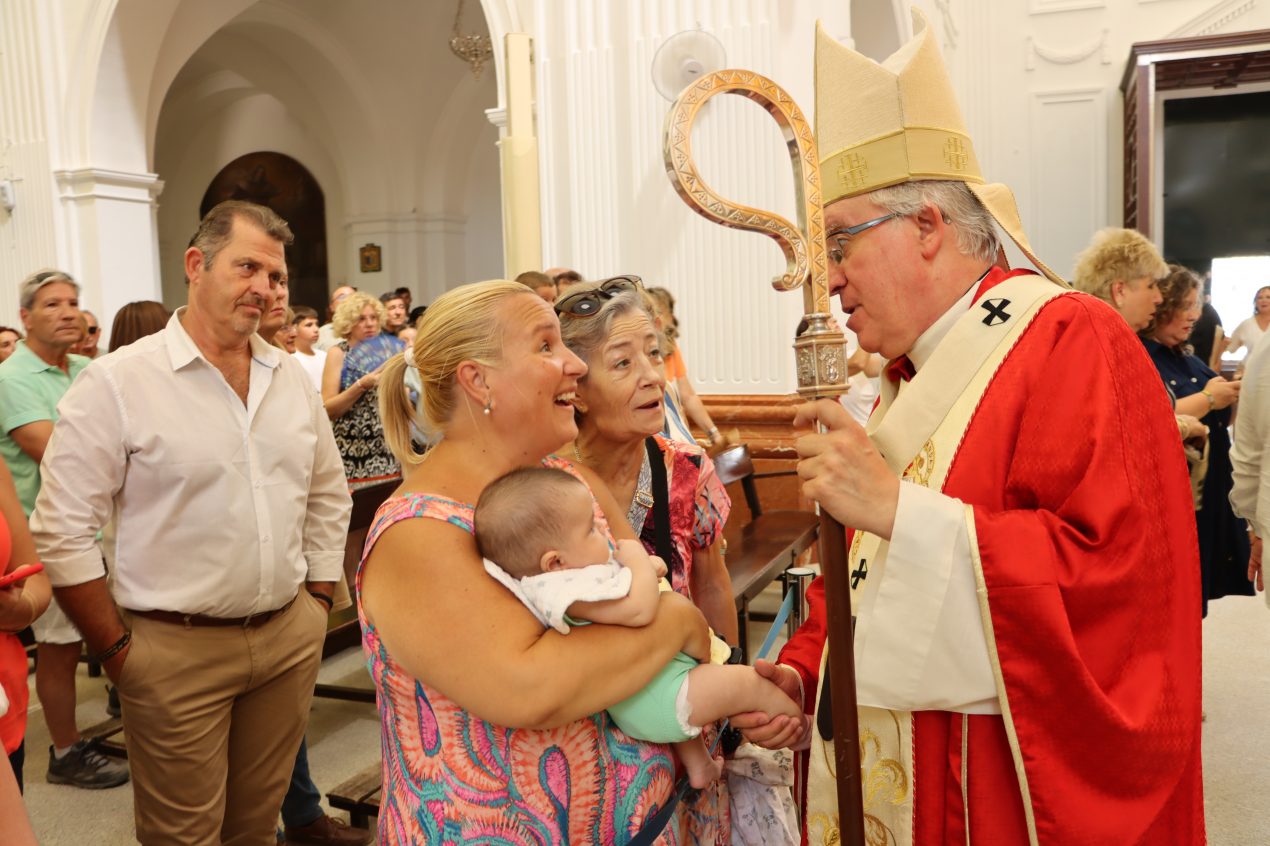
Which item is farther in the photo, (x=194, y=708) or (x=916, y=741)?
(x=194, y=708)

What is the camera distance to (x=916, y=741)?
5.21 feet

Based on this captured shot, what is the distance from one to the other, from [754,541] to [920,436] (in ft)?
10.4

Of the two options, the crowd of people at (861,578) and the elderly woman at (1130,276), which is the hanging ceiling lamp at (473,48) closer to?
the elderly woman at (1130,276)

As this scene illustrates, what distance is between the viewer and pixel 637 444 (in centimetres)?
230

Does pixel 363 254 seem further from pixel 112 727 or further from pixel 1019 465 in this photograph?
pixel 1019 465

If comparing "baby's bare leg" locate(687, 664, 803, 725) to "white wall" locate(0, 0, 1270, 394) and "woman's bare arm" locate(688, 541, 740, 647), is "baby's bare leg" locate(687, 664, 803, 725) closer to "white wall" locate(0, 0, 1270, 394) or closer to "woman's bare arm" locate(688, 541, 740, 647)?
"woman's bare arm" locate(688, 541, 740, 647)

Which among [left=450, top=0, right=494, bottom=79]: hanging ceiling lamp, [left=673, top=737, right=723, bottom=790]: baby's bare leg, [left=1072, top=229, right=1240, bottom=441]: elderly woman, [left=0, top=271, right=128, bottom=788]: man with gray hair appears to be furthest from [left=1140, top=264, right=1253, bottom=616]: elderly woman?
[left=450, top=0, right=494, bottom=79]: hanging ceiling lamp

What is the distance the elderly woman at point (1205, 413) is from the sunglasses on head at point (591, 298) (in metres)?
2.60

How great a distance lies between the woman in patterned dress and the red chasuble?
1.51 ft

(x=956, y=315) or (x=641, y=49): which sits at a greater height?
(x=641, y=49)

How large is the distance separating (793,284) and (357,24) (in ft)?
41.3

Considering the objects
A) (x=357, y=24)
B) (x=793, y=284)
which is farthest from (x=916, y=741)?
(x=357, y=24)

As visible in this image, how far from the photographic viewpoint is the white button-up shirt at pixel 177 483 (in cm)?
243

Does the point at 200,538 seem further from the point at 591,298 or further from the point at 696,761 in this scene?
the point at 696,761
